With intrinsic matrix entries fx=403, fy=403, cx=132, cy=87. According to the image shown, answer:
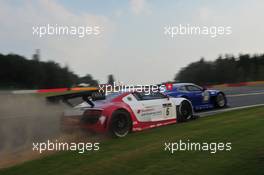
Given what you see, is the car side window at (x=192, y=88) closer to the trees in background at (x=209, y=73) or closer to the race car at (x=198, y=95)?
the race car at (x=198, y=95)

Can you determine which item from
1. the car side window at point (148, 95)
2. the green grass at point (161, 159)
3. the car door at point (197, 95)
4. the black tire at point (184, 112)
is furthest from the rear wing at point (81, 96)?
the car door at point (197, 95)

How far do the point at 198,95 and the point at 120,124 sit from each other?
18.3 ft

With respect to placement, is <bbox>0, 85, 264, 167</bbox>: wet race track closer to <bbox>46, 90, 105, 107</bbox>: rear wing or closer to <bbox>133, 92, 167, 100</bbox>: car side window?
<bbox>46, 90, 105, 107</bbox>: rear wing

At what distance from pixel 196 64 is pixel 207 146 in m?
46.4

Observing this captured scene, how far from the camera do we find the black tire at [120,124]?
902 cm

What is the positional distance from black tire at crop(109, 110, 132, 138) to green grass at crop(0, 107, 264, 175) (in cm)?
103

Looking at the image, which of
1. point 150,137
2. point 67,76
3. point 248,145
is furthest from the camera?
point 67,76

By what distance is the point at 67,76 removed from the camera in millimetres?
36969

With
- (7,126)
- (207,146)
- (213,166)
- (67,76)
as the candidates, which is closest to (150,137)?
(207,146)

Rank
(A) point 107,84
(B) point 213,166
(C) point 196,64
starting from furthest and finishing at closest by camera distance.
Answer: (C) point 196,64 < (A) point 107,84 < (B) point 213,166

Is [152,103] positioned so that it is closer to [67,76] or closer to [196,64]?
[67,76]

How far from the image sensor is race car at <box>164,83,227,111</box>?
13734 mm

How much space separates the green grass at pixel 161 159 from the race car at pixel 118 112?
1.09m

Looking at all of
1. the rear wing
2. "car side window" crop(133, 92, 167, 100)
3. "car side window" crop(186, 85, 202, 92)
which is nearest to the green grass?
the rear wing
